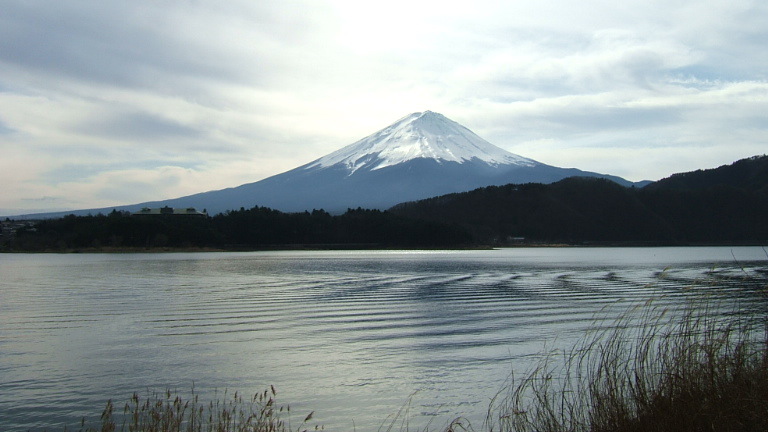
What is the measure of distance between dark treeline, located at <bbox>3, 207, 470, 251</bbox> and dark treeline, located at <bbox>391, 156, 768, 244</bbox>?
907 inches

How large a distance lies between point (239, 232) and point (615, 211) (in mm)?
86011

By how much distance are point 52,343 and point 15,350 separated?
1.04 m

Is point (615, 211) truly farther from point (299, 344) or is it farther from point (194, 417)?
point (194, 417)

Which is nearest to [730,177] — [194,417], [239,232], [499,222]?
[499,222]

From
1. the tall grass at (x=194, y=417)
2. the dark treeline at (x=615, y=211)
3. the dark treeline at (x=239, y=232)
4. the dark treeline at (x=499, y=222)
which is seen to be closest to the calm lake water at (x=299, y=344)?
the tall grass at (x=194, y=417)

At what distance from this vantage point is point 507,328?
18.1 m

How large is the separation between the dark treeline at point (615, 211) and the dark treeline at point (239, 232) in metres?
23.0

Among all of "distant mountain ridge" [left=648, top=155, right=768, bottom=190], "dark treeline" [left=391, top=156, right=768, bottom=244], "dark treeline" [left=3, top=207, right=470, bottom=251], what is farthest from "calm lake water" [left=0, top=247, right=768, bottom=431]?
"distant mountain ridge" [left=648, top=155, right=768, bottom=190]

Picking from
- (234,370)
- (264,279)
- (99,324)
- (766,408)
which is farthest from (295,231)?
(766,408)

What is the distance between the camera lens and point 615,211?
5832 inches

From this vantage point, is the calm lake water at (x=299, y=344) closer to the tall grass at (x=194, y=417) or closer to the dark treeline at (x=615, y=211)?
the tall grass at (x=194, y=417)

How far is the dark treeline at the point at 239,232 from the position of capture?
333ft

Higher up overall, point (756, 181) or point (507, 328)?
point (756, 181)

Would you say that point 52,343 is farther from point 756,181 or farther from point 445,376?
point 756,181
